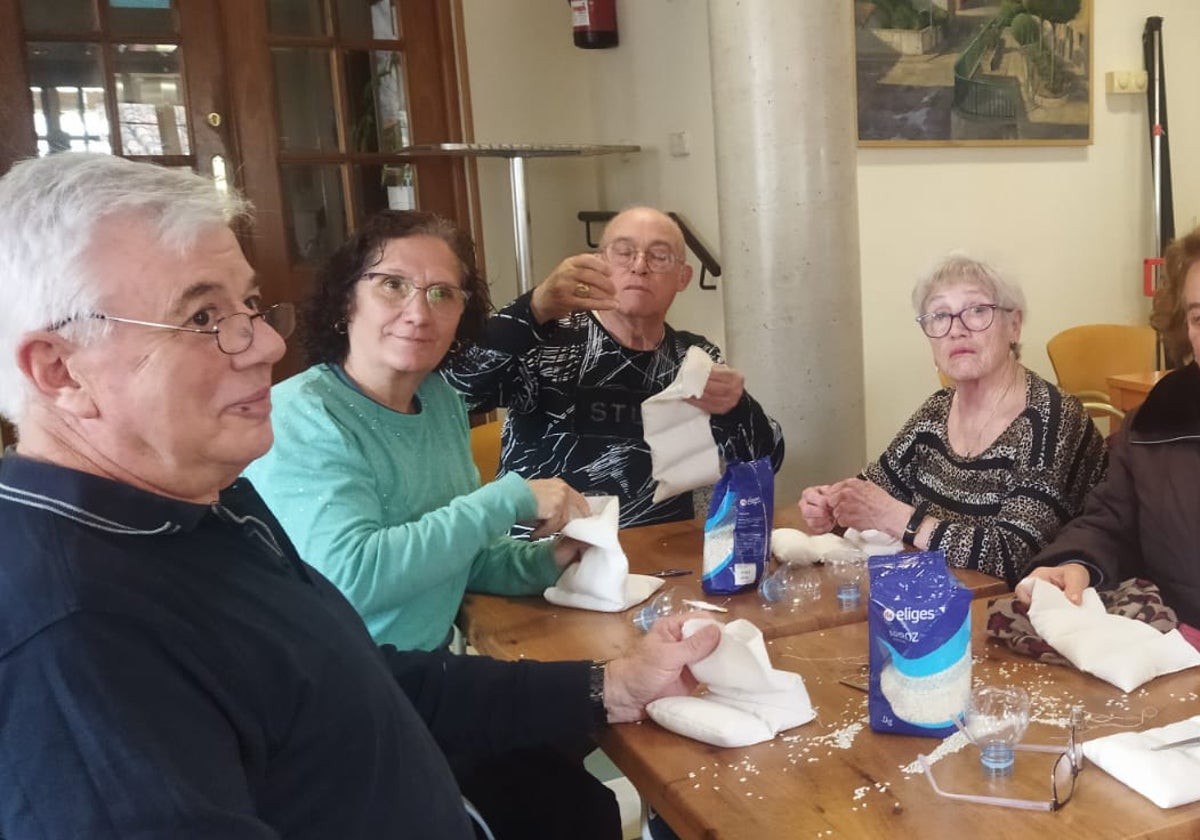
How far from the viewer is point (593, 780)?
1.59 m

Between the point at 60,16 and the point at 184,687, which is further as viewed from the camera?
the point at 60,16

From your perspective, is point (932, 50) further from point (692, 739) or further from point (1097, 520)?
point (692, 739)

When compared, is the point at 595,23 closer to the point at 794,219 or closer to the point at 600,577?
the point at 794,219

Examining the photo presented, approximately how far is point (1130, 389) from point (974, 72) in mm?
1361

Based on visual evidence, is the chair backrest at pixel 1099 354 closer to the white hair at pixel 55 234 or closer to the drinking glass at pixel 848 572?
the drinking glass at pixel 848 572

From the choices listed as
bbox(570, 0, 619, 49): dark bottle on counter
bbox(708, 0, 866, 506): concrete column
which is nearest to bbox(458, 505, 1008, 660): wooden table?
bbox(708, 0, 866, 506): concrete column

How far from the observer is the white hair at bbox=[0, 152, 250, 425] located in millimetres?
781

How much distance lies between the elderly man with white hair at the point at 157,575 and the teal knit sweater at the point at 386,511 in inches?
15.7

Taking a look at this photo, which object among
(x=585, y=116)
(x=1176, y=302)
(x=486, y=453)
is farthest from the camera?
(x=585, y=116)

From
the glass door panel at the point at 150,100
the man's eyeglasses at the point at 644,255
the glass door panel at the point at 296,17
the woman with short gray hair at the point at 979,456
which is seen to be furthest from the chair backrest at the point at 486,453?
the glass door panel at the point at 296,17

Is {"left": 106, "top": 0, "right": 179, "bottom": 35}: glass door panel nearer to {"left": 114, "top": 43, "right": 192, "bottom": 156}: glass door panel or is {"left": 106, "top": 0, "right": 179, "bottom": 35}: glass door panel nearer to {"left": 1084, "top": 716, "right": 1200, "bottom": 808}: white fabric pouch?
{"left": 114, "top": 43, "right": 192, "bottom": 156}: glass door panel

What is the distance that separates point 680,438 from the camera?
2.00 metres

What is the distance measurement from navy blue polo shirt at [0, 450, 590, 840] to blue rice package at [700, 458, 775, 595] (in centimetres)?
63

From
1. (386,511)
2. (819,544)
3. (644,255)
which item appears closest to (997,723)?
(819,544)
